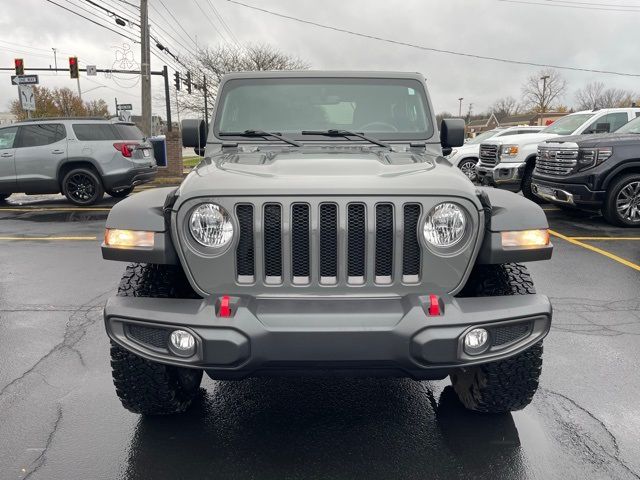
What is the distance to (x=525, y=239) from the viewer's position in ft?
8.20

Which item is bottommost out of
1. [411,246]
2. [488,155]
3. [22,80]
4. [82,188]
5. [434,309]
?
[82,188]

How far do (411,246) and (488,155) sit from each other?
1186 cm

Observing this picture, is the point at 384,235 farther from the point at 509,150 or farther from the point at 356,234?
the point at 509,150

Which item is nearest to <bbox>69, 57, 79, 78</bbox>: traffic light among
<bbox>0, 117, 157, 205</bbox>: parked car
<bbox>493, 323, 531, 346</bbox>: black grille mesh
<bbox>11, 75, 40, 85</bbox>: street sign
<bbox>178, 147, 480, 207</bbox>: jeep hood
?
<bbox>11, 75, 40, 85</bbox>: street sign

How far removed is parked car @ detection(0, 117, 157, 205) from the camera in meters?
11.5

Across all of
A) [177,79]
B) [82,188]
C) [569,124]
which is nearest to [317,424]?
[82,188]

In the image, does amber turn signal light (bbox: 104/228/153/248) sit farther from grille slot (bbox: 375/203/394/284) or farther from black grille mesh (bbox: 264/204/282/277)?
grille slot (bbox: 375/203/394/284)

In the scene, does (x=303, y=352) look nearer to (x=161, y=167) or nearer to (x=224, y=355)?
(x=224, y=355)

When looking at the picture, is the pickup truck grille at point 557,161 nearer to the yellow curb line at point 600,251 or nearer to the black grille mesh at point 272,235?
the yellow curb line at point 600,251

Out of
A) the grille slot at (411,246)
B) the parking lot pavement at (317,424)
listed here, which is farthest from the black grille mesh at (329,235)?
the parking lot pavement at (317,424)

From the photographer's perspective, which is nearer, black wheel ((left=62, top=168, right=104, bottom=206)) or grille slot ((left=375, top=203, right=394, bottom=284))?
grille slot ((left=375, top=203, right=394, bottom=284))

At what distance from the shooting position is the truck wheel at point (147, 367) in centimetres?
256

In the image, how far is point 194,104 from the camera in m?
43.6

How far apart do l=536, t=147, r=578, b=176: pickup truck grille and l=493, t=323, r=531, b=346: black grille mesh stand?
7.21 meters
